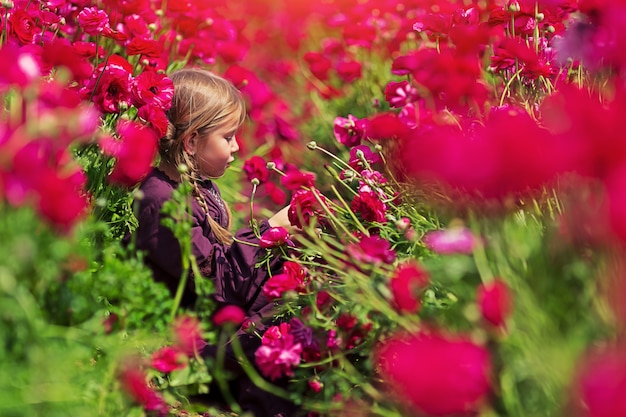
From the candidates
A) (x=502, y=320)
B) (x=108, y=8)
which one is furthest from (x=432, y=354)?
(x=108, y=8)

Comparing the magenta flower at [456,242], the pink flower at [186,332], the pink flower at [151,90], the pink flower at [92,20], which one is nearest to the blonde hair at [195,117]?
the pink flower at [151,90]

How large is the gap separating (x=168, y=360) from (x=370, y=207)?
68 cm

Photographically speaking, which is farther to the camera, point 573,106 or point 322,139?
point 322,139

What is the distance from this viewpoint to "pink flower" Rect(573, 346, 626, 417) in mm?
1047

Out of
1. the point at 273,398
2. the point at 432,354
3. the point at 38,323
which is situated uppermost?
the point at 432,354

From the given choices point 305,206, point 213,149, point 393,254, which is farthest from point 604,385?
point 213,149

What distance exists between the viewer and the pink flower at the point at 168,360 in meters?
1.74

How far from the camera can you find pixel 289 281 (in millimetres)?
2008

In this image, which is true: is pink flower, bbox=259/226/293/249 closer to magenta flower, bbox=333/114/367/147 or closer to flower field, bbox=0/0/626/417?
flower field, bbox=0/0/626/417

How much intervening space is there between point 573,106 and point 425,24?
1339 millimetres

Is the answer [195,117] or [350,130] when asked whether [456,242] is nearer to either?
[350,130]

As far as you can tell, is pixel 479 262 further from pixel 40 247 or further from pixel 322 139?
pixel 322 139

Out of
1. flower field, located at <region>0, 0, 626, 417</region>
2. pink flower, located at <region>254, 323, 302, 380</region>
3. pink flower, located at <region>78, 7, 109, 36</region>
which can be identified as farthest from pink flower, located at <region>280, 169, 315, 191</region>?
pink flower, located at <region>78, 7, 109, 36</region>

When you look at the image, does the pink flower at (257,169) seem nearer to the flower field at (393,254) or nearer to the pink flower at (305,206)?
the flower field at (393,254)
